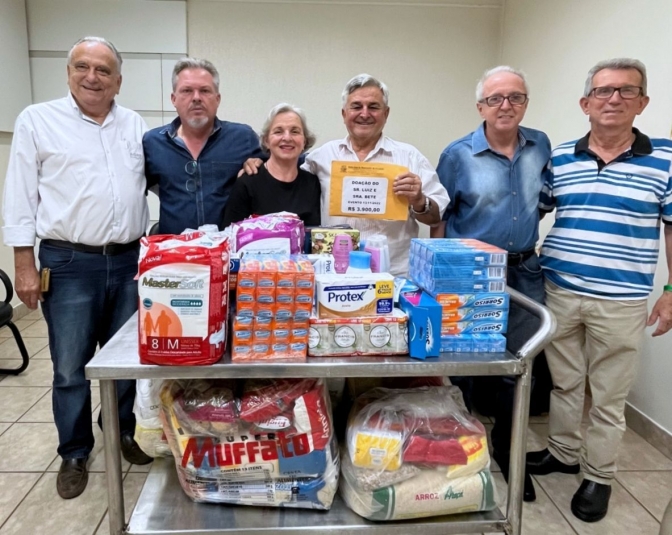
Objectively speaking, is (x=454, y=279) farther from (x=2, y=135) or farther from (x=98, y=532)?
(x=2, y=135)

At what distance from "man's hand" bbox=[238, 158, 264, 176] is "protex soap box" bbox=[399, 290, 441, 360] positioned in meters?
1.05

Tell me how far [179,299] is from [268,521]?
24.6 inches

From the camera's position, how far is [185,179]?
203cm

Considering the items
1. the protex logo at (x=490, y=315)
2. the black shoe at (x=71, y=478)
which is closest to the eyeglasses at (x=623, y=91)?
the protex logo at (x=490, y=315)

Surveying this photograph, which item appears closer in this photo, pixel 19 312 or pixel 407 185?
pixel 407 185

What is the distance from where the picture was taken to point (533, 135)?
1.97m

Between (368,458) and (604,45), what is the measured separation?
273 cm

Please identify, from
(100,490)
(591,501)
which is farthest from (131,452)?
(591,501)

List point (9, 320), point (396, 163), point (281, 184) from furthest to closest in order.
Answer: point (9, 320)
point (396, 163)
point (281, 184)

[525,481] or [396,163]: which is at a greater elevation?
[396,163]

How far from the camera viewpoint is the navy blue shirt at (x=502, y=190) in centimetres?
190

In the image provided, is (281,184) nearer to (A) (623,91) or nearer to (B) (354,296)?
(B) (354,296)

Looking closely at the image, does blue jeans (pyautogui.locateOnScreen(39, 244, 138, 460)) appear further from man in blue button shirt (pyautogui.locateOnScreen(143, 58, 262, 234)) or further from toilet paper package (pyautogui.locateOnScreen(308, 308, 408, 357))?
toilet paper package (pyautogui.locateOnScreen(308, 308, 408, 357))

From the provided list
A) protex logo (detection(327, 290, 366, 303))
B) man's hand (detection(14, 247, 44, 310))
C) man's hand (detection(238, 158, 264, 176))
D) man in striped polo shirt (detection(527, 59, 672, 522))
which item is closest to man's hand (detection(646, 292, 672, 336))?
man in striped polo shirt (detection(527, 59, 672, 522))
